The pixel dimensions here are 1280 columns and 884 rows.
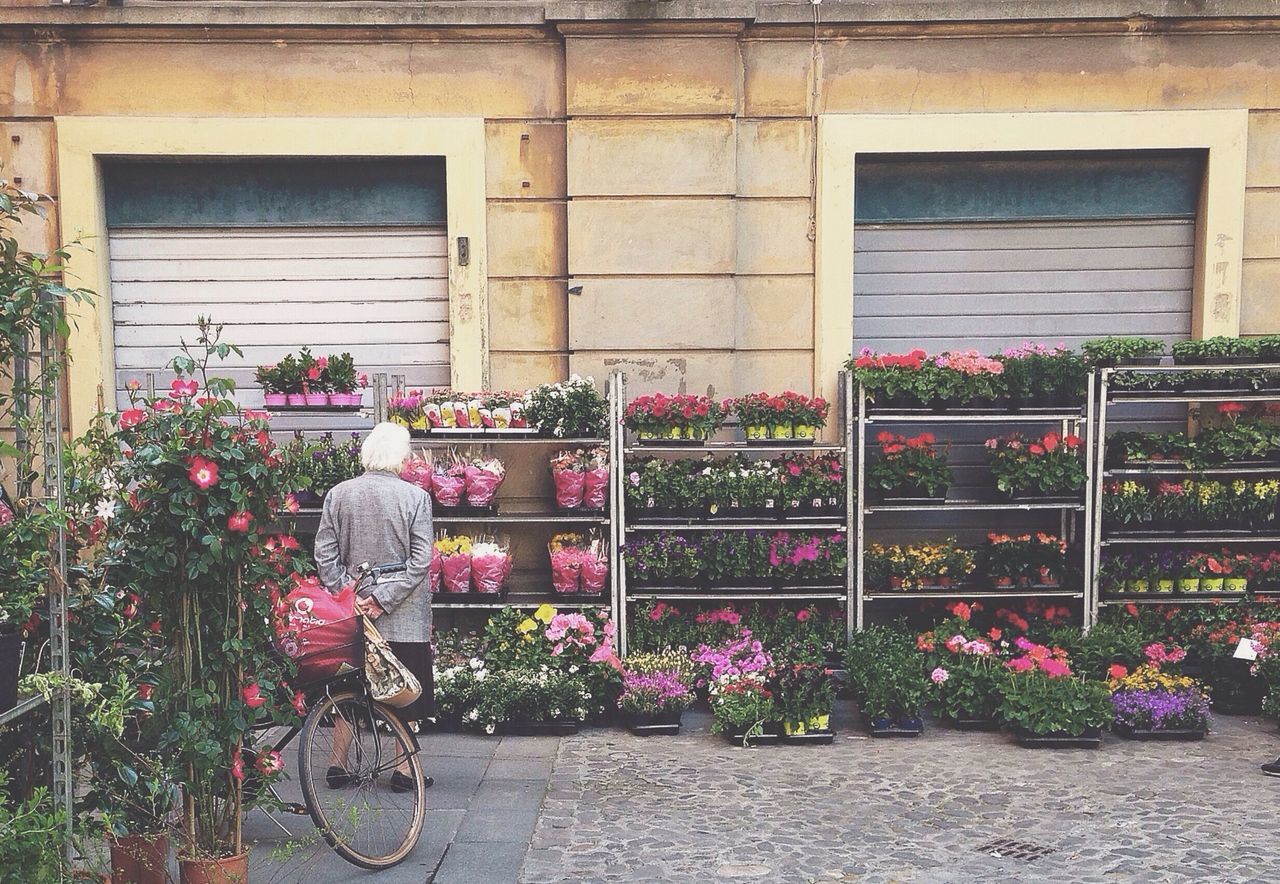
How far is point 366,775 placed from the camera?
513 cm

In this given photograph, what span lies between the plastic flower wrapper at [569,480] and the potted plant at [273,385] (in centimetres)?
209

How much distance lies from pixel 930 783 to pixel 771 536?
235cm

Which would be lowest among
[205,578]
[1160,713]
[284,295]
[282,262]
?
[1160,713]

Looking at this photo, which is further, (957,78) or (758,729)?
(957,78)

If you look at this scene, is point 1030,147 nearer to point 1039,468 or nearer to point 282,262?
point 1039,468

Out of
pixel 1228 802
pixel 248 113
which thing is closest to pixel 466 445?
pixel 248 113

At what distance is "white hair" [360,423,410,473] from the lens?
5.92 m

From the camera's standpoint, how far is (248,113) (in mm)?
8117

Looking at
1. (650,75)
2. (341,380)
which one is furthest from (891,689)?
(650,75)

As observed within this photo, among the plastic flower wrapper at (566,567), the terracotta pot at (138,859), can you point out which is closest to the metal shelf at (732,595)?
the plastic flower wrapper at (566,567)

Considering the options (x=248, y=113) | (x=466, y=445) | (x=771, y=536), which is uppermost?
(x=248, y=113)

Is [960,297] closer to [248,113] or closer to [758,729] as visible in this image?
[758,729]

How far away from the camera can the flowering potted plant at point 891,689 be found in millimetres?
6906

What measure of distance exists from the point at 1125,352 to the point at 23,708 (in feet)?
23.9
